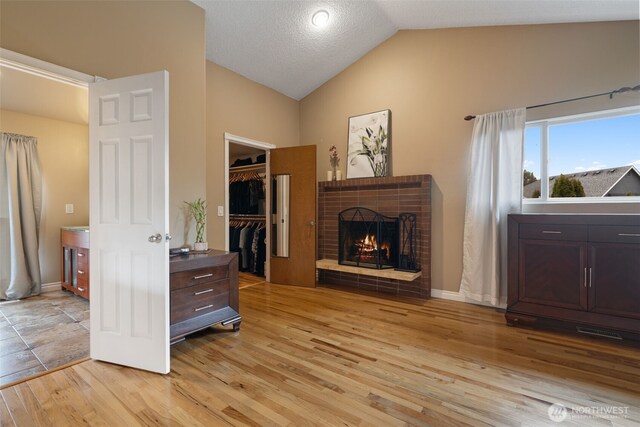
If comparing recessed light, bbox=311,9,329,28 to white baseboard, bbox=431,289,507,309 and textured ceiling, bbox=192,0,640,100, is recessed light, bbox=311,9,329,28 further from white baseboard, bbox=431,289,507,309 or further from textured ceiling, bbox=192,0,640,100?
white baseboard, bbox=431,289,507,309

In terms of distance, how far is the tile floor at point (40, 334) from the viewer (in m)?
2.17

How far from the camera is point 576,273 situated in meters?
2.64

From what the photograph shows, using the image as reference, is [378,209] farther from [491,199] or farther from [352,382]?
Answer: [352,382]

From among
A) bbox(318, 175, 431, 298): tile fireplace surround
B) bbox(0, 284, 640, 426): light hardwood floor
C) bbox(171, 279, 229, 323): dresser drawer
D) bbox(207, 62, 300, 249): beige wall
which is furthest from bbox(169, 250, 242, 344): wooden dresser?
bbox(318, 175, 431, 298): tile fireplace surround

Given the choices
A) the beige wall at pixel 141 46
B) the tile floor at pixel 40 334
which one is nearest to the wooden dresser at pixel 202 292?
the beige wall at pixel 141 46

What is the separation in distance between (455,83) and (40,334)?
16.5 ft

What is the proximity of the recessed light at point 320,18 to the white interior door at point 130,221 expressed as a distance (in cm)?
215

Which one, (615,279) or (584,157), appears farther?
(584,157)

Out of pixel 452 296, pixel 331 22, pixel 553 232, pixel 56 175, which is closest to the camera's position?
pixel 553 232

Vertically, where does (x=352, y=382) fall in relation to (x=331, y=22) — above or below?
below

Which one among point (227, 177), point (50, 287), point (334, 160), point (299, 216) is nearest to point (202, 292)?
point (227, 177)

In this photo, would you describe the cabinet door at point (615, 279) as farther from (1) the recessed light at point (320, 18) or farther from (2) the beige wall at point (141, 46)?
(2) the beige wall at point (141, 46)

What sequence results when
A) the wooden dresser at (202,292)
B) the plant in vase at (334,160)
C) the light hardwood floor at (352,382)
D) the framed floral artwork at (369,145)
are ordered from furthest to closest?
the plant in vase at (334,160) → the framed floral artwork at (369,145) → the wooden dresser at (202,292) → the light hardwood floor at (352,382)

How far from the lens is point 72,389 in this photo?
73.5 inches
